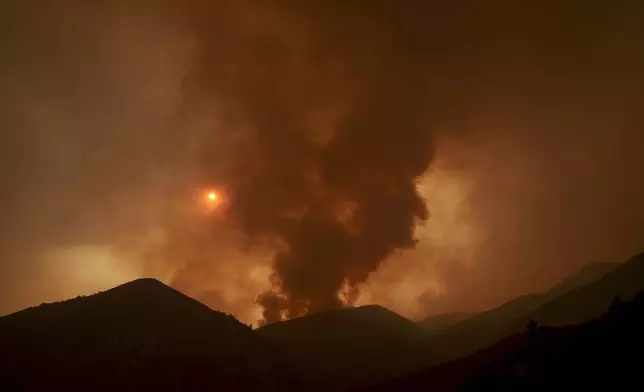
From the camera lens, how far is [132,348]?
56438mm

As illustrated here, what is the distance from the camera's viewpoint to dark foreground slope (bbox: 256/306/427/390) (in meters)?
69.6

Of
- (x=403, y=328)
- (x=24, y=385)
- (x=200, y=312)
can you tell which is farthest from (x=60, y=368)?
(x=403, y=328)

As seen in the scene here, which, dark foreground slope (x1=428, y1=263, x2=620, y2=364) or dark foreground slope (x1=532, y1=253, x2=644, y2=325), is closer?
dark foreground slope (x1=532, y1=253, x2=644, y2=325)

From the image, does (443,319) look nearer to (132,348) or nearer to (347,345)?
(347,345)

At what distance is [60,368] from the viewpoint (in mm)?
51094

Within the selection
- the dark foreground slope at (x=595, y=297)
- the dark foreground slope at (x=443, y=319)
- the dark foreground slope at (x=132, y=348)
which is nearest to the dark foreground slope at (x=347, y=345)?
the dark foreground slope at (x=132, y=348)

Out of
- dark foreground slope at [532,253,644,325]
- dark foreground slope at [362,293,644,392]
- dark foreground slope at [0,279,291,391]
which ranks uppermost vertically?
dark foreground slope at [0,279,291,391]

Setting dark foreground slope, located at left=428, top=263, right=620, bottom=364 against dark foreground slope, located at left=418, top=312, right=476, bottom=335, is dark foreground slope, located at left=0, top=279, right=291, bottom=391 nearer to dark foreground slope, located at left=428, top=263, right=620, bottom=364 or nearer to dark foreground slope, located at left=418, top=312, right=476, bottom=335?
dark foreground slope, located at left=428, top=263, right=620, bottom=364

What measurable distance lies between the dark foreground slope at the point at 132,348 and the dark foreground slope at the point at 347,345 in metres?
8.82

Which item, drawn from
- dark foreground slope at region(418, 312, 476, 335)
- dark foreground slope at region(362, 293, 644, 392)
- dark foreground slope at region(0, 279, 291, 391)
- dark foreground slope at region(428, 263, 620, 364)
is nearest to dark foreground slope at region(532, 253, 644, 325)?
dark foreground slope at region(428, 263, 620, 364)

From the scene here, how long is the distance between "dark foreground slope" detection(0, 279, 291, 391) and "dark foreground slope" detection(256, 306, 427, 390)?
29.0 feet

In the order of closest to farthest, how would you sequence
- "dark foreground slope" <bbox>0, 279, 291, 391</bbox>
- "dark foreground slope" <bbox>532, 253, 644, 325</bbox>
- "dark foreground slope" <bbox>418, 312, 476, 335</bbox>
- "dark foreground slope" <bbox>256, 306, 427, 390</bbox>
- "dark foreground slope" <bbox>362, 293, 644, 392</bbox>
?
→ 1. "dark foreground slope" <bbox>362, 293, 644, 392</bbox>
2. "dark foreground slope" <bbox>0, 279, 291, 391</bbox>
3. "dark foreground slope" <bbox>532, 253, 644, 325</bbox>
4. "dark foreground slope" <bbox>256, 306, 427, 390</bbox>
5. "dark foreground slope" <bbox>418, 312, 476, 335</bbox>

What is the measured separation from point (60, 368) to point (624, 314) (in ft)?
173

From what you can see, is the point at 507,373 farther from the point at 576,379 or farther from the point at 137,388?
the point at 137,388
